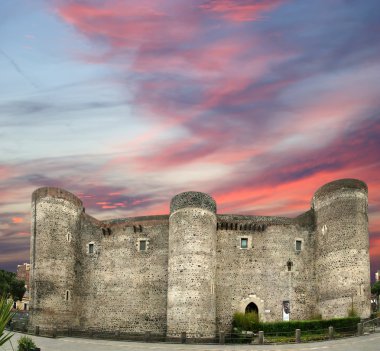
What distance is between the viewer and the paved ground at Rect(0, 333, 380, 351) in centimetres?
3716

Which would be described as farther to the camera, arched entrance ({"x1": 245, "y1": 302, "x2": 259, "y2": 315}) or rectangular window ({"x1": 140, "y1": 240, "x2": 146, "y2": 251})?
rectangular window ({"x1": 140, "y1": 240, "x2": 146, "y2": 251})

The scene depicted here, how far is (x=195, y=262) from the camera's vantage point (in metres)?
49.4

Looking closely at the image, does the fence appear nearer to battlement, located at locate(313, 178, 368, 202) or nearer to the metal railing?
the metal railing

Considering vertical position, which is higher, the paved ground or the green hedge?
the green hedge

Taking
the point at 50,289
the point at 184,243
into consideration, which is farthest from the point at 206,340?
the point at 50,289

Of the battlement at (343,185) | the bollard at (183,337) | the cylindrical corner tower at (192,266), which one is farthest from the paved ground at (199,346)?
the battlement at (343,185)

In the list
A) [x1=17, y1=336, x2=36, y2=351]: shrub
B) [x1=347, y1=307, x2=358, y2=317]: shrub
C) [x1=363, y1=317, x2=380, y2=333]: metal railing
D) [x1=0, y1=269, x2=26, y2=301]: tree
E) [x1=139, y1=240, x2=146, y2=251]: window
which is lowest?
[x1=17, y1=336, x2=36, y2=351]: shrub

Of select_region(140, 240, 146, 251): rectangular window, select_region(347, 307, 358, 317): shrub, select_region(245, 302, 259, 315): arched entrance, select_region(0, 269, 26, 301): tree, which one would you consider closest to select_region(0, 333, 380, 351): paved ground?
select_region(347, 307, 358, 317): shrub

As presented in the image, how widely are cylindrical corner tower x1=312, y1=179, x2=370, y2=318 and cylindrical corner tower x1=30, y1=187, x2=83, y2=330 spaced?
2144 cm

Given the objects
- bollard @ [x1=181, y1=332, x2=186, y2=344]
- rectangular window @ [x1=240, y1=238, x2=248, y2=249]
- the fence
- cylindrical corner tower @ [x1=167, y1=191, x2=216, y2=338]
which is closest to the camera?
the fence

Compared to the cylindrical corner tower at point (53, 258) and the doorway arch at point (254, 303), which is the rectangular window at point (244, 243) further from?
the cylindrical corner tower at point (53, 258)

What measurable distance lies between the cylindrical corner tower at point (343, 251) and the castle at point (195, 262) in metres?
0.08

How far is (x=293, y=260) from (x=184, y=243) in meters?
10.6

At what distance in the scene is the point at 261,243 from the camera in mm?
54375
